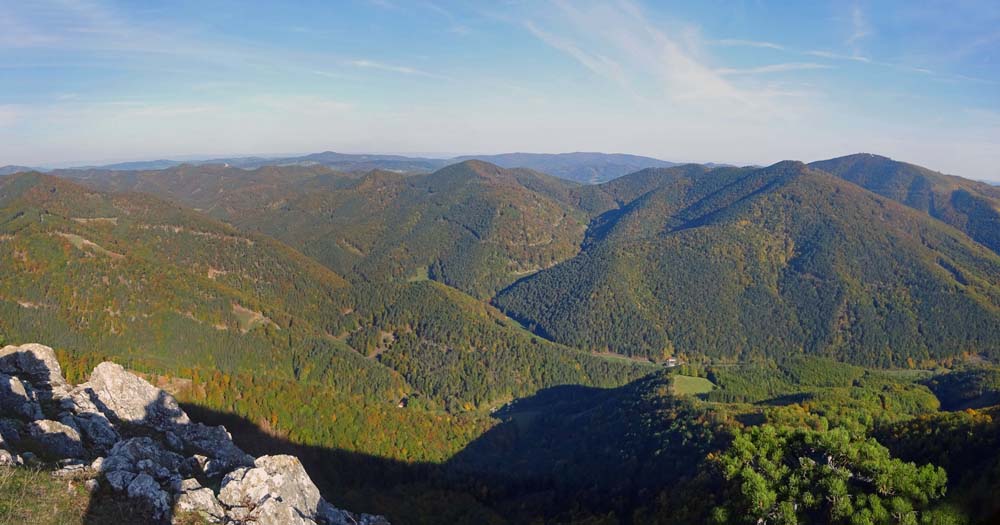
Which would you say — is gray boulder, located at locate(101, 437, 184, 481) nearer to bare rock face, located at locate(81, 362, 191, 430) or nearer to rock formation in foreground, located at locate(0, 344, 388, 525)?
rock formation in foreground, located at locate(0, 344, 388, 525)

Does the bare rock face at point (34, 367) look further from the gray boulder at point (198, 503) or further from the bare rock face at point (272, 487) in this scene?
the gray boulder at point (198, 503)

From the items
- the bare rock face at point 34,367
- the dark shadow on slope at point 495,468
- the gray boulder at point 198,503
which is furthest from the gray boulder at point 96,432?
the gray boulder at point 198,503

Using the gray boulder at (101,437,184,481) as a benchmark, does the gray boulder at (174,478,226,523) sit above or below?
below

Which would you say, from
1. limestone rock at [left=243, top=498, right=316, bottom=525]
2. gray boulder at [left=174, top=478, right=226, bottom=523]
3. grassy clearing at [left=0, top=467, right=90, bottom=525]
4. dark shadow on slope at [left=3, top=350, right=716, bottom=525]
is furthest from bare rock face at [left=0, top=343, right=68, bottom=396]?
limestone rock at [left=243, top=498, right=316, bottom=525]

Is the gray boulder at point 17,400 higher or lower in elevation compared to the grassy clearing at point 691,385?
higher

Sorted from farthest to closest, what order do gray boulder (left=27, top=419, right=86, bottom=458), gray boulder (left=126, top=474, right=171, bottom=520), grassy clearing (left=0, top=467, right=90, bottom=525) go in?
gray boulder (left=27, top=419, right=86, bottom=458) < gray boulder (left=126, top=474, right=171, bottom=520) < grassy clearing (left=0, top=467, right=90, bottom=525)

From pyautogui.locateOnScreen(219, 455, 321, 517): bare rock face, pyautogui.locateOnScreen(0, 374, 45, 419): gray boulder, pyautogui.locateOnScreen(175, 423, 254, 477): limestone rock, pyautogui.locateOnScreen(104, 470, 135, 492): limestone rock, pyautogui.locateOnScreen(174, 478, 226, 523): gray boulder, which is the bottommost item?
pyautogui.locateOnScreen(175, 423, 254, 477): limestone rock

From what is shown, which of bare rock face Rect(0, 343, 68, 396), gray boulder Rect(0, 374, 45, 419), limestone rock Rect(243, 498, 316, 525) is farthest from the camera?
bare rock face Rect(0, 343, 68, 396)
